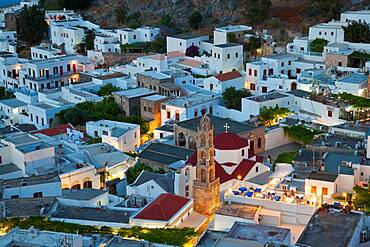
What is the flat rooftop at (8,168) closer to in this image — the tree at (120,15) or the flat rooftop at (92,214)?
the flat rooftop at (92,214)

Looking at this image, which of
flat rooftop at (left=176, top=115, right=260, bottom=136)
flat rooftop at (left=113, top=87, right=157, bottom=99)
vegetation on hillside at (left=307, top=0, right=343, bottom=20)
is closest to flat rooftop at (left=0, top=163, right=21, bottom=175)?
flat rooftop at (left=176, top=115, right=260, bottom=136)

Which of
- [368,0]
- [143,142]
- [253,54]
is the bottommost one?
[143,142]

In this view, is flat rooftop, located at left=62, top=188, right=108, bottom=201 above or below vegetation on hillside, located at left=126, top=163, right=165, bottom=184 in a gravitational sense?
above

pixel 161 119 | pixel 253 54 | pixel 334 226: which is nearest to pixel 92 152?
pixel 161 119

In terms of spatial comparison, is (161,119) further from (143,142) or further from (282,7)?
(282,7)

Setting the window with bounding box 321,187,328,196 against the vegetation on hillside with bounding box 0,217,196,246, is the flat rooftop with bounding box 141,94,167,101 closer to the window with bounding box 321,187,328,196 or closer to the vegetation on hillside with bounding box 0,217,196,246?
the window with bounding box 321,187,328,196

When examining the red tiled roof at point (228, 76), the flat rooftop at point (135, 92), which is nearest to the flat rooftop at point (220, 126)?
the flat rooftop at point (135, 92)
